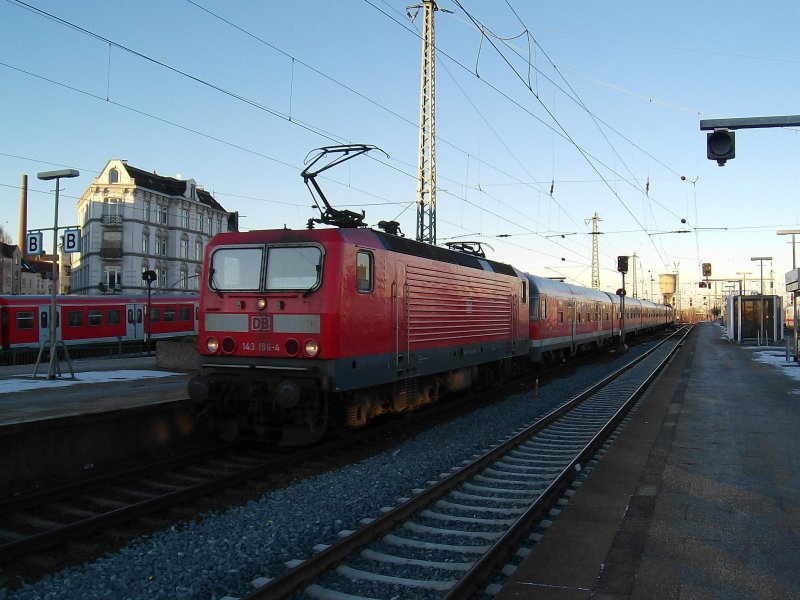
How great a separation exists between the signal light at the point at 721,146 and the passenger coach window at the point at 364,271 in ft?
22.8

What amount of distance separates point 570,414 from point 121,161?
2167 inches

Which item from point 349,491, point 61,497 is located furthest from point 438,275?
point 61,497

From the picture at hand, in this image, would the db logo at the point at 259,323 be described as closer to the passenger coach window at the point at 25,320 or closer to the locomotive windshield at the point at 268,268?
the locomotive windshield at the point at 268,268

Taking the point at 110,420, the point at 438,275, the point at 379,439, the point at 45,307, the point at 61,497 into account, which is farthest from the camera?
the point at 45,307

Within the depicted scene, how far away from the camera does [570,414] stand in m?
13.6

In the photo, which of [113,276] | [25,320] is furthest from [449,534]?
[113,276]

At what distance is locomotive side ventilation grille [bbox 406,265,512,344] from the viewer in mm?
11664

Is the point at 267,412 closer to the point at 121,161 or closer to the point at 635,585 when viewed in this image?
the point at 635,585

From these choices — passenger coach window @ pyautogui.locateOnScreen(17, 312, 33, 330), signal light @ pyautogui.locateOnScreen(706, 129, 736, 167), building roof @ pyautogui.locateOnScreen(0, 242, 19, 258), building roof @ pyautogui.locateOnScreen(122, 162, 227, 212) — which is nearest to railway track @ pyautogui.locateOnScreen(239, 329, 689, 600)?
signal light @ pyautogui.locateOnScreen(706, 129, 736, 167)

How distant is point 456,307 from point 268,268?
4.88 metres

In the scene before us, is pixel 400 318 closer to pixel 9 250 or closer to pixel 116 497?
pixel 116 497

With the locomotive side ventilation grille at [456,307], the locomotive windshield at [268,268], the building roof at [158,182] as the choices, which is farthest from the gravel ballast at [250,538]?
the building roof at [158,182]

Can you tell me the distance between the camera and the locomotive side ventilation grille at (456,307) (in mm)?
11664

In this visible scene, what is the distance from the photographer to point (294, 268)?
9641mm
